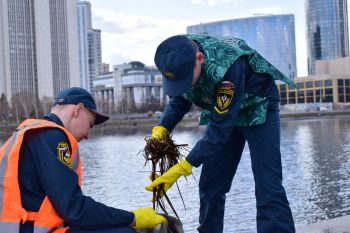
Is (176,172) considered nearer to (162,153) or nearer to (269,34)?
(162,153)

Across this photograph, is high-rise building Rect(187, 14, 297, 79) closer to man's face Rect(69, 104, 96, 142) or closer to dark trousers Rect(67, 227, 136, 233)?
man's face Rect(69, 104, 96, 142)

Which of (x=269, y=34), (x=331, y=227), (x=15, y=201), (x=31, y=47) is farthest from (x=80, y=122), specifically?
(x=269, y=34)

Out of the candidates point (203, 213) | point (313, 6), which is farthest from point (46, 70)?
point (203, 213)

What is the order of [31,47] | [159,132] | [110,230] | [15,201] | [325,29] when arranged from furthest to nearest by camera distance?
[325,29] < [31,47] < [159,132] < [110,230] < [15,201]

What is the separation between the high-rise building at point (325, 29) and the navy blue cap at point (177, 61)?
192 metres

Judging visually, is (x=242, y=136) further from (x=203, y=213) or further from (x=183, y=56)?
(x=183, y=56)

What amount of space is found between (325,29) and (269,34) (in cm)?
1844

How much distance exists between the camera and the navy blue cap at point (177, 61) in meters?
3.66

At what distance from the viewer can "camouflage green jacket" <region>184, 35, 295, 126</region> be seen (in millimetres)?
3826

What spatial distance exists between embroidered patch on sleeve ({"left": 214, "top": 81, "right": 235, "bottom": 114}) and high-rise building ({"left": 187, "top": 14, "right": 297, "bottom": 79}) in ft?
608

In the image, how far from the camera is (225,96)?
375 centimetres

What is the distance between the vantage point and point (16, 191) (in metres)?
2.95

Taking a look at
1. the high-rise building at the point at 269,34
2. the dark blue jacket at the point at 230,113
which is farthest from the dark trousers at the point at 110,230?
the high-rise building at the point at 269,34

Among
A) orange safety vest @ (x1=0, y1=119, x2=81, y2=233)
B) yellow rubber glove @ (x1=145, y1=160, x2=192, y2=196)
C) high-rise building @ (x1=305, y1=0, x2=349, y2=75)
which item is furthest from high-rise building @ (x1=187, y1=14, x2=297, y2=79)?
orange safety vest @ (x1=0, y1=119, x2=81, y2=233)
